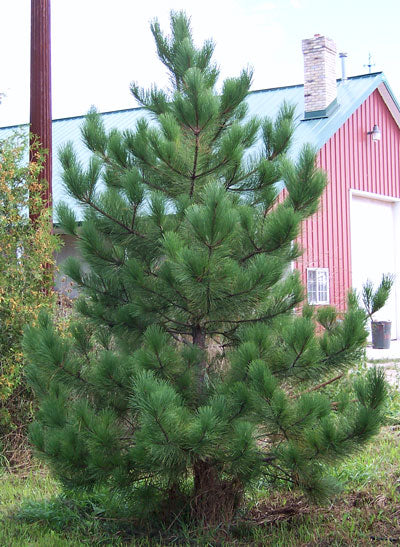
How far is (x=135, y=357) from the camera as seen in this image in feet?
14.1

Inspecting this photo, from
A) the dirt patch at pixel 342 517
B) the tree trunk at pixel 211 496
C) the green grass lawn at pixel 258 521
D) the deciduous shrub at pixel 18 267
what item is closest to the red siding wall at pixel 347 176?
the deciduous shrub at pixel 18 267

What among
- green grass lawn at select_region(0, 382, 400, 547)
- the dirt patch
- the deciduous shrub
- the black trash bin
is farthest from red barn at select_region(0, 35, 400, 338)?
the dirt patch

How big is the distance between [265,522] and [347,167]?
1364 cm

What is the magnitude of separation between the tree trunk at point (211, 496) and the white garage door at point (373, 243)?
1322 centimetres

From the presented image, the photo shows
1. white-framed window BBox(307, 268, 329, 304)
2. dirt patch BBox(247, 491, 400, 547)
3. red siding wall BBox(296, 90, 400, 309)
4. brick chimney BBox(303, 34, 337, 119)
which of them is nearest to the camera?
dirt patch BBox(247, 491, 400, 547)

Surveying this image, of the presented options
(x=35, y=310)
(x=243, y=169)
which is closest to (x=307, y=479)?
(x=243, y=169)

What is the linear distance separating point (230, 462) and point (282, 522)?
753mm

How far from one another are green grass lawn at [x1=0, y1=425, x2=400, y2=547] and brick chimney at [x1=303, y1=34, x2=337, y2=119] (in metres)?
12.5

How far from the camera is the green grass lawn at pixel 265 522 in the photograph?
14.9ft

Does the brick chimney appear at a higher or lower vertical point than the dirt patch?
higher

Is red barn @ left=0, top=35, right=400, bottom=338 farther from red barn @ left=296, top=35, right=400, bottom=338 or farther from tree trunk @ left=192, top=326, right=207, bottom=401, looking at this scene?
tree trunk @ left=192, top=326, right=207, bottom=401

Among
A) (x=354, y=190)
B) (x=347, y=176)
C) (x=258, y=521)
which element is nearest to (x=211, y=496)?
(x=258, y=521)

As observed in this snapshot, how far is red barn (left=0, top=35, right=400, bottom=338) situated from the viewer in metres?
16.4

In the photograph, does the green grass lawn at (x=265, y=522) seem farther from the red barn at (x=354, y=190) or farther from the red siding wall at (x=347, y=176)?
the red barn at (x=354, y=190)
